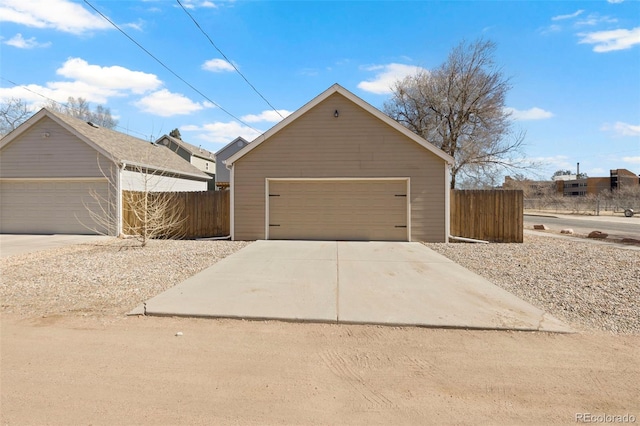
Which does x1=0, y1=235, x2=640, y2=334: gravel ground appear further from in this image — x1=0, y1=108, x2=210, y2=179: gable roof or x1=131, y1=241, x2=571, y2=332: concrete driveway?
x1=0, y1=108, x2=210, y2=179: gable roof

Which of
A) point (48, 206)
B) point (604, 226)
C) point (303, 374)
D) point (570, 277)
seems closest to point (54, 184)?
point (48, 206)

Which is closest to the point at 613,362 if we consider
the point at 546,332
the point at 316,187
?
the point at 546,332

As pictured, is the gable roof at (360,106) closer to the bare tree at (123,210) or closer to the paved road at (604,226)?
the bare tree at (123,210)

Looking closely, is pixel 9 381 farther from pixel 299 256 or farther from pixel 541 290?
pixel 541 290

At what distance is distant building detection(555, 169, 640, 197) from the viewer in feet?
179

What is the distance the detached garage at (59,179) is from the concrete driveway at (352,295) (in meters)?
7.39

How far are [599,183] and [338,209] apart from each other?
70641mm

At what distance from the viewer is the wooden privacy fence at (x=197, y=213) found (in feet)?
38.3

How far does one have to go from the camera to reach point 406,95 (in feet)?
74.4

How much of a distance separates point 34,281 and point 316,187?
7.51 meters

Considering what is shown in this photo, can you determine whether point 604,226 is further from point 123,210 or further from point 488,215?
point 123,210

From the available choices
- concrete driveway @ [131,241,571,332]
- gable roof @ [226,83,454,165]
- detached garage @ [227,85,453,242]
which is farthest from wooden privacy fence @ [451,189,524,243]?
concrete driveway @ [131,241,571,332]

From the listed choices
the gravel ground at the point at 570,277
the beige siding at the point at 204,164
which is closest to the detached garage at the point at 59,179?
the gravel ground at the point at 570,277

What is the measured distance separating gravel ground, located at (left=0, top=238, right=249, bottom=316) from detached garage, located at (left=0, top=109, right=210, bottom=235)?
10.2 feet
